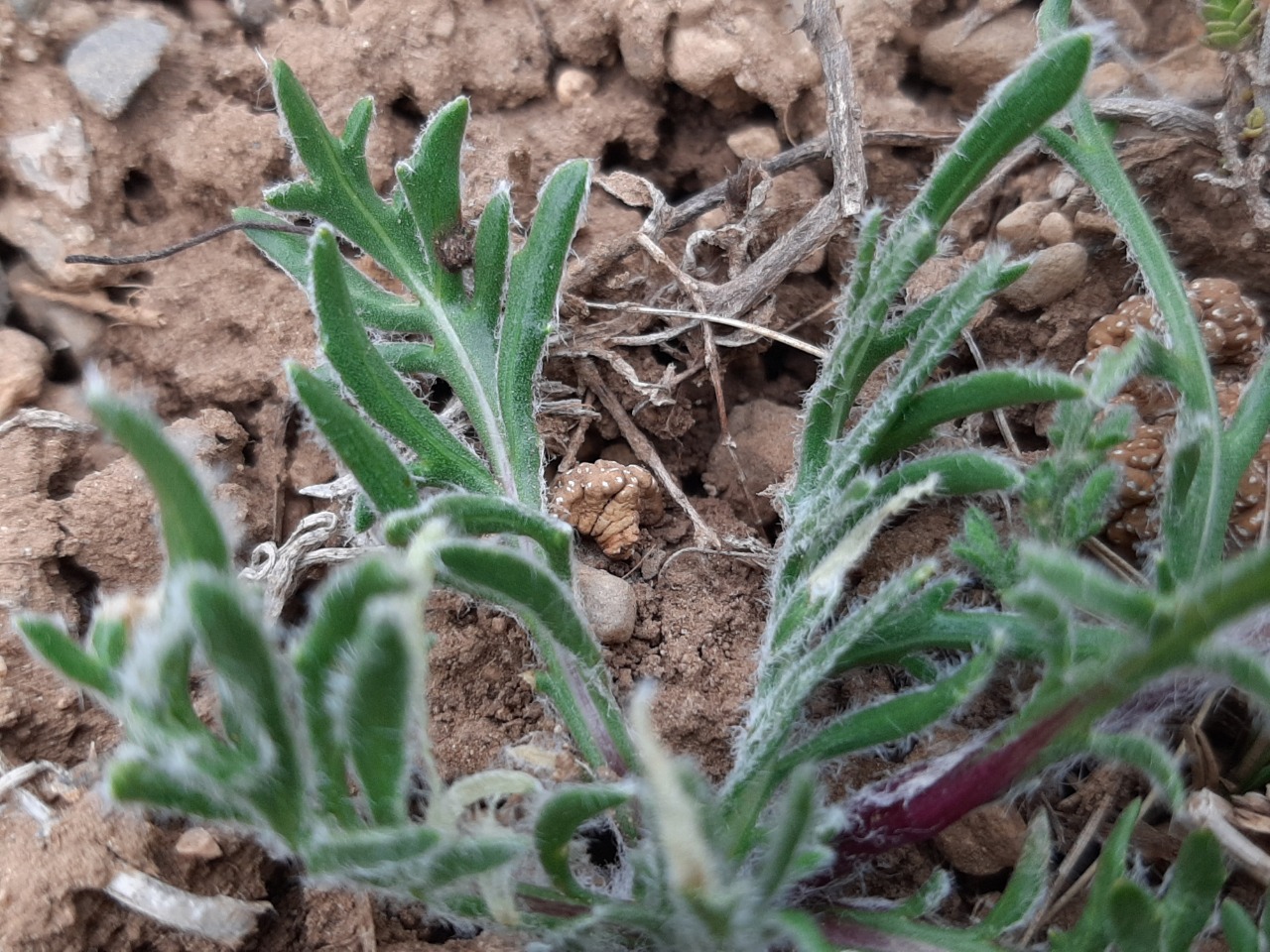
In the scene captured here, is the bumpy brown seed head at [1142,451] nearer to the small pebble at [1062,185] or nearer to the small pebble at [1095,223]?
the small pebble at [1095,223]

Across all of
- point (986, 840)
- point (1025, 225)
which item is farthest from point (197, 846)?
point (1025, 225)

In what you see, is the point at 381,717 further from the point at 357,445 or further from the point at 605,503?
the point at 605,503

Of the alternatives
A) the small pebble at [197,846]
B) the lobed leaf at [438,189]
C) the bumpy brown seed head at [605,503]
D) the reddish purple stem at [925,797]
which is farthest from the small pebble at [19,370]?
the reddish purple stem at [925,797]

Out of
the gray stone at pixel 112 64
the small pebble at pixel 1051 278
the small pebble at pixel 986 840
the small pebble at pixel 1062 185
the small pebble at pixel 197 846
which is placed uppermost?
the gray stone at pixel 112 64

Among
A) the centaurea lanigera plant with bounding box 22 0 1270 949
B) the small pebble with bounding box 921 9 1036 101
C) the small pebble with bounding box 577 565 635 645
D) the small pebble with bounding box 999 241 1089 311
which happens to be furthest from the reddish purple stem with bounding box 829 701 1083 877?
the small pebble with bounding box 921 9 1036 101

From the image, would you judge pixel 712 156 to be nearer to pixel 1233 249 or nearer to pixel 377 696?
pixel 1233 249

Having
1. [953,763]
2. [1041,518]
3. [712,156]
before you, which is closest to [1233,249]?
[1041,518]

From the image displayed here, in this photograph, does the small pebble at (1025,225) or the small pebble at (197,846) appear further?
the small pebble at (1025,225)
